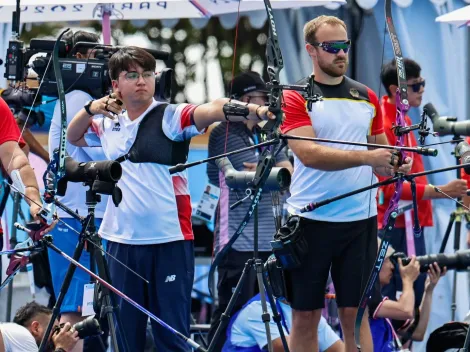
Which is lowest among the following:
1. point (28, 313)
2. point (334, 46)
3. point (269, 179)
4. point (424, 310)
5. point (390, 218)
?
point (424, 310)

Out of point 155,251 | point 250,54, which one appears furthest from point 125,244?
Result: point 250,54

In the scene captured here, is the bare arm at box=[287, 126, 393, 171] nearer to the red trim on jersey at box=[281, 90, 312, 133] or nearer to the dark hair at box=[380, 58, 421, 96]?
the red trim on jersey at box=[281, 90, 312, 133]

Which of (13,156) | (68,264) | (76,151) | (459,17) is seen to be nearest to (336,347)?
(68,264)

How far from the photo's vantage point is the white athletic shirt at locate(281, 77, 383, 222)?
504 centimetres

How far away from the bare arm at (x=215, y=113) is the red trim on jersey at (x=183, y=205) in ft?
1.20

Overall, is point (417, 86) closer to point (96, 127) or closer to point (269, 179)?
point (96, 127)

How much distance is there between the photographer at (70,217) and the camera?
600 centimetres

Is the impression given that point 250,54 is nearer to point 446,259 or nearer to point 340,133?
point 446,259

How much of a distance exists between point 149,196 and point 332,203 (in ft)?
2.91

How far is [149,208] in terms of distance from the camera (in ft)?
17.1

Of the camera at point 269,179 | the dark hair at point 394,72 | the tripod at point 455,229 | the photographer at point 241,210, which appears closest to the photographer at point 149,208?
the camera at point 269,179

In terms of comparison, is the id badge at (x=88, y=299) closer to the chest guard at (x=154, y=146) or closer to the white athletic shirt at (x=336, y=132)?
the chest guard at (x=154, y=146)

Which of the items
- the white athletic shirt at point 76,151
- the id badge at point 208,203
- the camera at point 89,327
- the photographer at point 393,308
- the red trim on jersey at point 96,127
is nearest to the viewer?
the camera at point 89,327

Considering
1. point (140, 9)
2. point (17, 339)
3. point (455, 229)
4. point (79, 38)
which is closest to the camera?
point (17, 339)
